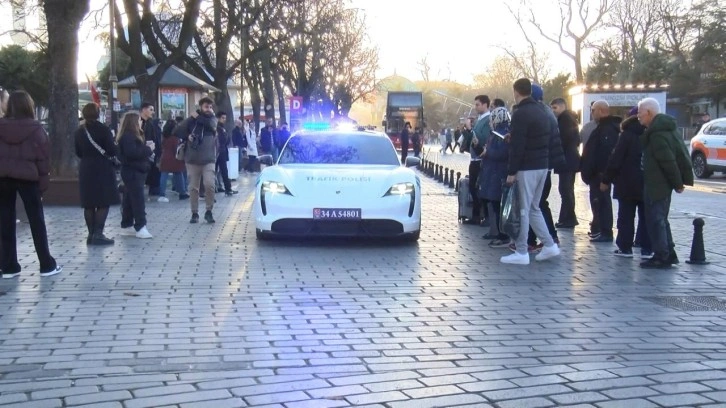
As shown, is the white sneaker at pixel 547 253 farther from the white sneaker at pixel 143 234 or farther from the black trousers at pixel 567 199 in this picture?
the white sneaker at pixel 143 234

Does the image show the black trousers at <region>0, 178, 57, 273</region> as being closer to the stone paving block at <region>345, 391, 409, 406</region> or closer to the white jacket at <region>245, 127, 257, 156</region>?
the stone paving block at <region>345, 391, 409, 406</region>

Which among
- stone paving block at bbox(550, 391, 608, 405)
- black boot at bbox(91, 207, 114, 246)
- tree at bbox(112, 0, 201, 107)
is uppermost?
tree at bbox(112, 0, 201, 107)

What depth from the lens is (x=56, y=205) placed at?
615 inches

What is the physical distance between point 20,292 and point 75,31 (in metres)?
10.0

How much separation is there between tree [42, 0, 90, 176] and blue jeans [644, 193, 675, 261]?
1151cm

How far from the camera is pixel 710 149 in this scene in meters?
25.6

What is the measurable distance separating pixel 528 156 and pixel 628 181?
145 cm

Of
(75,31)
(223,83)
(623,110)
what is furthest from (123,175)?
(623,110)

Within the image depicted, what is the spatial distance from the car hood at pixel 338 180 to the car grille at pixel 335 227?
0.32 meters

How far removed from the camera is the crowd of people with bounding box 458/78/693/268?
890 cm

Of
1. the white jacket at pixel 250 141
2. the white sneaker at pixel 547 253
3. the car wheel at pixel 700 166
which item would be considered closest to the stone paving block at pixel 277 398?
the white sneaker at pixel 547 253

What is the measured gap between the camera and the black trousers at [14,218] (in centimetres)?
820

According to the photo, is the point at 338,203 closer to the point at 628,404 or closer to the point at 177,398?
the point at 177,398

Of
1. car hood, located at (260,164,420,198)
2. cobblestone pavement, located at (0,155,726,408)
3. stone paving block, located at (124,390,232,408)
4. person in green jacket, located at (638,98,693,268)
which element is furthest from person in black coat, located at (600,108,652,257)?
stone paving block, located at (124,390,232,408)
